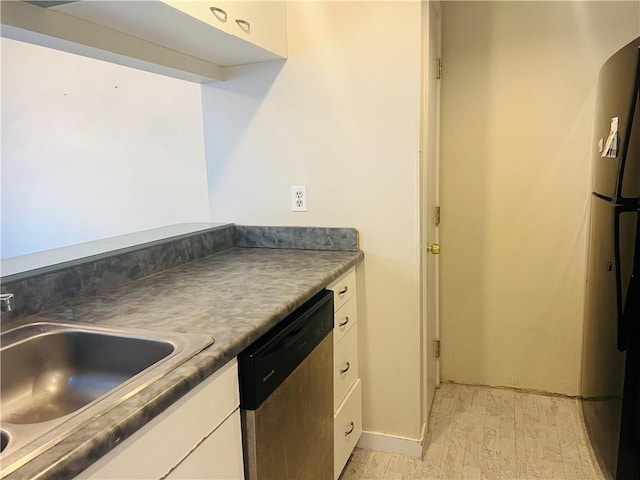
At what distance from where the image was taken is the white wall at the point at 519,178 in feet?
7.18

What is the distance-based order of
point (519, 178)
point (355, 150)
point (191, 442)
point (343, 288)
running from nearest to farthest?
point (191, 442) < point (343, 288) < point (355, 150) < point (519, 178)

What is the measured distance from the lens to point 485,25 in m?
2.28

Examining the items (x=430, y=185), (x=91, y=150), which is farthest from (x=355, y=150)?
(x=91, y=150)

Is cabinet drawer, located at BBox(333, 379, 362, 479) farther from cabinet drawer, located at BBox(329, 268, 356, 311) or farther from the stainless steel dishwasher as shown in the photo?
cabinet drawer, located at BBox(329, 268, 356, 311)

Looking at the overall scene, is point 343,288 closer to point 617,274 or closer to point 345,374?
point 345,374

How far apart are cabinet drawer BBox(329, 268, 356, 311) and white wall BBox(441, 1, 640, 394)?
0.87 meters

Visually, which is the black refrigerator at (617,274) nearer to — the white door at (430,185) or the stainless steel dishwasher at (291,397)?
the white door at (430,185)

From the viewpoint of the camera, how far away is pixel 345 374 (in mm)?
1814

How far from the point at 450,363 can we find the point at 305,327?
1579 millimetres

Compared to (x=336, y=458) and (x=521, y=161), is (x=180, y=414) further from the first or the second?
(x=521, y=161)

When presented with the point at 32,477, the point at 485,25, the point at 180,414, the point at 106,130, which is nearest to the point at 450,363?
the point at 485,25

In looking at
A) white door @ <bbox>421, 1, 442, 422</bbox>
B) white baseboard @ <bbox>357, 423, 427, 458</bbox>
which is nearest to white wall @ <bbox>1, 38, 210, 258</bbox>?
white door @ <bbox>421, 1, 442, 422</bbox>

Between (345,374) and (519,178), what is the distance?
4.52 feet

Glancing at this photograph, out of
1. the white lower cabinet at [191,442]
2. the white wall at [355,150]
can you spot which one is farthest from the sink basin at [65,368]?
the white wall at [355,150]
